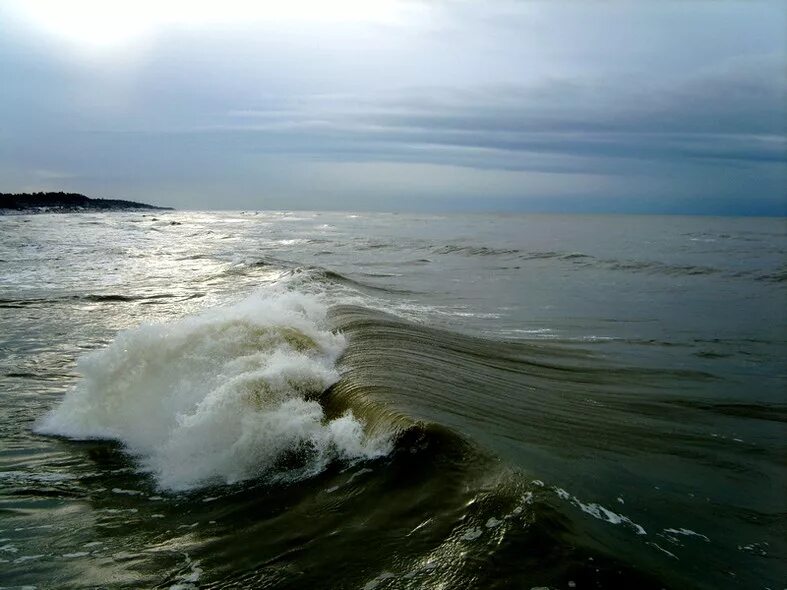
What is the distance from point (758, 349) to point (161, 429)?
10198 millimetres

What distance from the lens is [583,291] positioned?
17.9 metres

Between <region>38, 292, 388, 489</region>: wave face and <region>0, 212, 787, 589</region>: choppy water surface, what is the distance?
0.09 feet

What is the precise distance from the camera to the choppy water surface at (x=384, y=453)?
3.49 metres

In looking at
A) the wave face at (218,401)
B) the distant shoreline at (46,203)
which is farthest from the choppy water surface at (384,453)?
the distant shoreline at (46,203)

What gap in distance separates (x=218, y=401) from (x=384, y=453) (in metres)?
1.84

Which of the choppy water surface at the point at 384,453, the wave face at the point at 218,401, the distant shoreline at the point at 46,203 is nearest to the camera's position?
the choppy water surface at the point at 384,453

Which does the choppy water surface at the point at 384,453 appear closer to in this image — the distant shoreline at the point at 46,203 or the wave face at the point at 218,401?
the wave face at the point at 218,401

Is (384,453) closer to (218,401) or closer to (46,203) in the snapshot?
(218,401)

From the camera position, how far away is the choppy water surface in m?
3.49

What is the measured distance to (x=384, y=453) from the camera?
473cm

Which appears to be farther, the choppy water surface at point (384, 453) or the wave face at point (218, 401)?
the wave face at point (218, 401)

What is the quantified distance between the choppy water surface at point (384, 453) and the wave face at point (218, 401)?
0.03m

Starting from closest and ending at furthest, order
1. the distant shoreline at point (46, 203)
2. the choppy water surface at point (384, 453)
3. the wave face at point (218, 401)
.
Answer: the choppy water surface at point (384, 453) → the wave face at point (218, 401) → the distant shoreline at point (46, 203)

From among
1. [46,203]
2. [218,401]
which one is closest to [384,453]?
[218,401]
